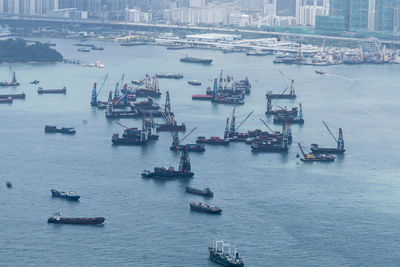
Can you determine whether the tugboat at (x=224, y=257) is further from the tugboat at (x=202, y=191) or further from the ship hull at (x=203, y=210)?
the tugboat at (x=202, y=191)

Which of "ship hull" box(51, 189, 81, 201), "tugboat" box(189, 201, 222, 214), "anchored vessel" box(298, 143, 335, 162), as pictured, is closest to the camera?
"tugboat" box(189, 201, 222, 214)

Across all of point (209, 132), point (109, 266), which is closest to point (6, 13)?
point (209, 132)

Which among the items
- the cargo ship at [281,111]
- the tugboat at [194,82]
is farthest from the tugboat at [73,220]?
the tugboat at [194,82]

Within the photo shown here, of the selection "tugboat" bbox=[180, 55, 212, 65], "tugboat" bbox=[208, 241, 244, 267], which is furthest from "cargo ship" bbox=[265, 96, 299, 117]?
"tugboat" bbox=[180, 55, 212, 65]

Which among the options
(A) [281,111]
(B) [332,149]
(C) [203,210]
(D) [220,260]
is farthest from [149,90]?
(D) [220,260]

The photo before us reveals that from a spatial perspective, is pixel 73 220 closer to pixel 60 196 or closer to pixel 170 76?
pixel 60 196

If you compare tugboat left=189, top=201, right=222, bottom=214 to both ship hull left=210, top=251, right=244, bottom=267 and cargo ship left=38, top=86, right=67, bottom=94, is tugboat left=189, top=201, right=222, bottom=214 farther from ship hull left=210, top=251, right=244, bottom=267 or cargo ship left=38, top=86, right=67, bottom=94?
cargo ship left=38, top=86, right=67, bottom=94
